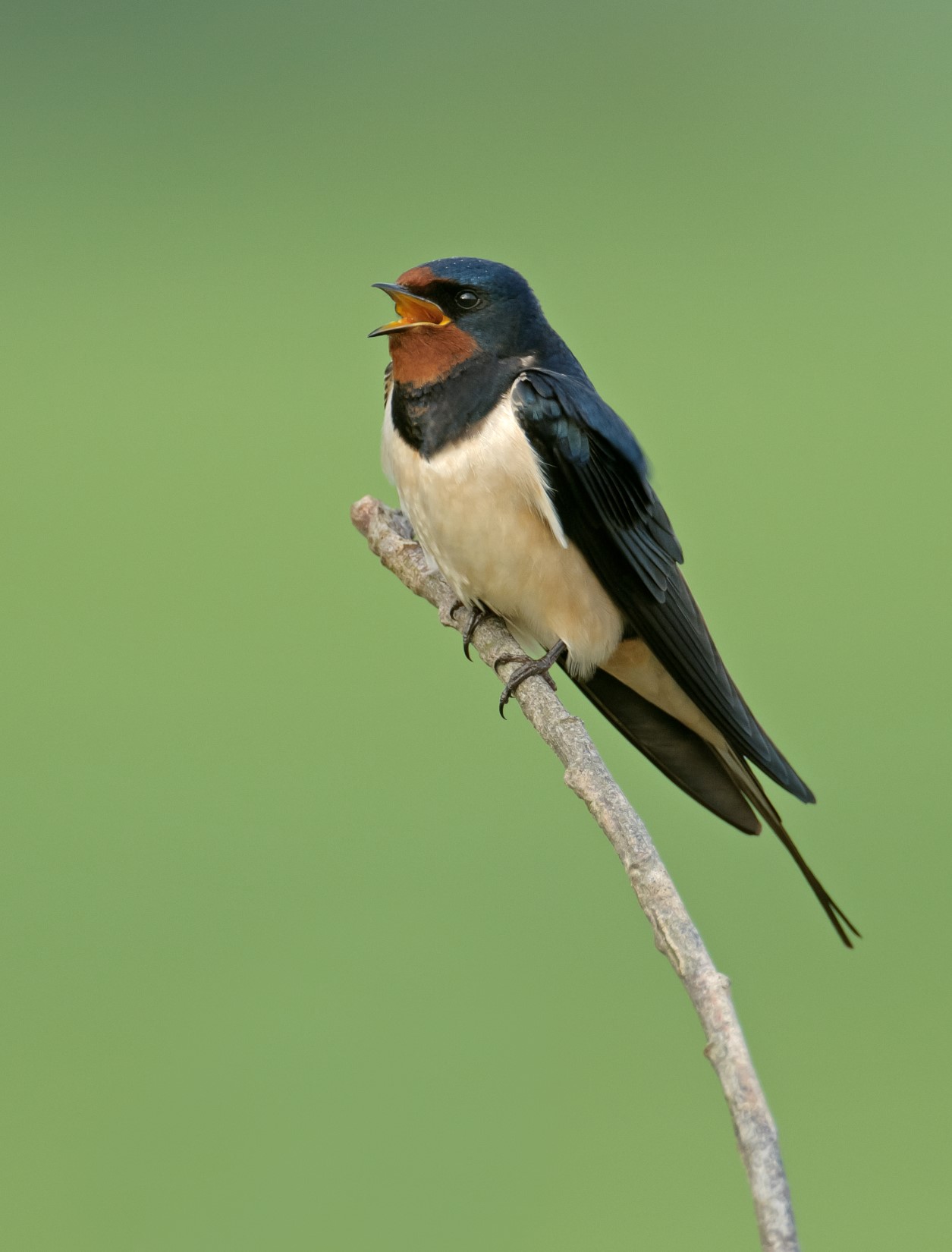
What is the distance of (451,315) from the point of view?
1.71m

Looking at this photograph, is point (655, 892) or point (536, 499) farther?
point (536, 499)

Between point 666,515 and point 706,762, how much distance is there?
1.19 ft

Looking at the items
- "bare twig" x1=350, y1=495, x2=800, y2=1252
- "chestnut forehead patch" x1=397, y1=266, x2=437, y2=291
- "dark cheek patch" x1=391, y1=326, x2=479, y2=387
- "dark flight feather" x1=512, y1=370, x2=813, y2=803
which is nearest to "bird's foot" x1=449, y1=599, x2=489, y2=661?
"bare twig" x1=350, y1=495, x2=800, y2=1252

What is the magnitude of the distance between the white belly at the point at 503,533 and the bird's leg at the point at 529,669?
23 mm

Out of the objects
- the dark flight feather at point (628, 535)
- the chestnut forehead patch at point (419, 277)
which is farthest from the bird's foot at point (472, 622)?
the chestnut forehead patch at point (419, 277)

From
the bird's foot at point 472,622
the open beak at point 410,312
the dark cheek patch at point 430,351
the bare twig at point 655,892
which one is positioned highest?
the open beak at point 410,312

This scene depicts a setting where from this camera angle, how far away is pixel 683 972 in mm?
1039

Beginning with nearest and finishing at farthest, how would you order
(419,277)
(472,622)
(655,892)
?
(655,892)
(419,277)
(472,622)

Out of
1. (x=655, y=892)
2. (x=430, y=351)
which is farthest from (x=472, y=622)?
(x=655, y=892)

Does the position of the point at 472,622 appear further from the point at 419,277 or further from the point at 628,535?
the point at 419,277

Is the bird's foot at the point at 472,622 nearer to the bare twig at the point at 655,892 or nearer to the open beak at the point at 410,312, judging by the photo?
the bare twig at the point at 655,892

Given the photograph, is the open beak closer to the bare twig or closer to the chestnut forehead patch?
the chestnut forehead patch

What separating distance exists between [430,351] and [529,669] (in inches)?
16.2

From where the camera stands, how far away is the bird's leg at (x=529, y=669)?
5.60 ft
